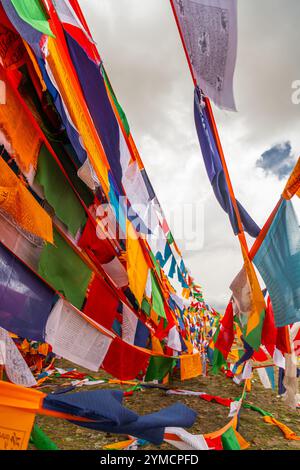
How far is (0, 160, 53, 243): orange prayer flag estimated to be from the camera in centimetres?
202

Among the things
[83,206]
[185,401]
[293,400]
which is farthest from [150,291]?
[185,401]

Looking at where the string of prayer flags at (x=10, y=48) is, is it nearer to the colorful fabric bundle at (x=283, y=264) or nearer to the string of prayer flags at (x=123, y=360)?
the colorful fabric bundle at (x=283, y=264)

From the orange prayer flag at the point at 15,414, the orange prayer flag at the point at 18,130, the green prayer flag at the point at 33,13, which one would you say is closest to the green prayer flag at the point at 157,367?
the orange prayer flag at the point at 15,414

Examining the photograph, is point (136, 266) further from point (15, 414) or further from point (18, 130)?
point (15, 414)

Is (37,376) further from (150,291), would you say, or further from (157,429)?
(157,429)

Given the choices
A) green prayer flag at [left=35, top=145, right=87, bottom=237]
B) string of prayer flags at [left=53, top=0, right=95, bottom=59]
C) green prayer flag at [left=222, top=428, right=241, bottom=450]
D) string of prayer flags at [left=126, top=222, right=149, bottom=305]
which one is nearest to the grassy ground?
green prayer flag at [left=222, top=428, right=241, bottom=450]

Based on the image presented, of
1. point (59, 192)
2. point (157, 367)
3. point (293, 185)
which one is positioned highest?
point (293, 185)

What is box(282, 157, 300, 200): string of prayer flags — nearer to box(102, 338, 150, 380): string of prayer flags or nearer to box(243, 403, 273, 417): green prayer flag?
box(102, 338, 150, 380): string of prayer flags

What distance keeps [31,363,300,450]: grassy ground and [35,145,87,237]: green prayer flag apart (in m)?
2.96

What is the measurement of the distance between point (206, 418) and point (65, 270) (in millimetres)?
4120

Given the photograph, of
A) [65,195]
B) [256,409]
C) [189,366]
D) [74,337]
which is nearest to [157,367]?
[189,366]

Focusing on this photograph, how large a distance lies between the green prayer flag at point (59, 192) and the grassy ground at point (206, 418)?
9.72 feet

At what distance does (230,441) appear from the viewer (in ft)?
11.7

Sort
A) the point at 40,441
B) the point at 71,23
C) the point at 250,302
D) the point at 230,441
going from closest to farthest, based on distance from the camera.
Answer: the point at 40,441
the point at 71,23
the point at 250,302
the point at 230,441
